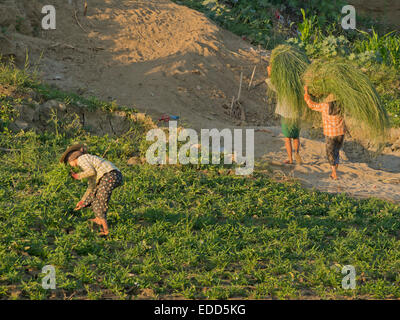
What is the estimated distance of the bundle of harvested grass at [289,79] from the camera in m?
6.61

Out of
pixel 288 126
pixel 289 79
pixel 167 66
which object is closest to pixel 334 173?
pixel 288 126

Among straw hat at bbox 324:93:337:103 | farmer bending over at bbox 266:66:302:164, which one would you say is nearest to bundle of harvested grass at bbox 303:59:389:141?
straw hat at bbox 324:93:337:103

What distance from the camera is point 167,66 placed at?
9.38 m

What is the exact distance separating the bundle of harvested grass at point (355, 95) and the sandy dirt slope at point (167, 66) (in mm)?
1010

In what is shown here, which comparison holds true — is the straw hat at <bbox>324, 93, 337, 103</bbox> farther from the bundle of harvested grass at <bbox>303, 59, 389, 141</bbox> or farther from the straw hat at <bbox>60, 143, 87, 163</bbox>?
the straw hat at <bbox>60, 143, 87, 163</bbox>

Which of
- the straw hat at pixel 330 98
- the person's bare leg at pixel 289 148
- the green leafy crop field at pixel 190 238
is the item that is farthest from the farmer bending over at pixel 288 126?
the green leafy crop field at pixel 190 238

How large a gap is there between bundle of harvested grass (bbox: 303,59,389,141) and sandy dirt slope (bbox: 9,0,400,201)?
3.31 feet

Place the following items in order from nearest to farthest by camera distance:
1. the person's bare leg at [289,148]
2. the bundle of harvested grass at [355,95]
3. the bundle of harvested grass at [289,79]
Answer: the bundle of harvested grass at [355,95] → the bundle of harvested grass at [289,79] → the person's bare leg at [289,148]

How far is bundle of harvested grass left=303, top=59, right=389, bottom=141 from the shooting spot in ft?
20.1

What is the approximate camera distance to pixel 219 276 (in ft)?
14.1

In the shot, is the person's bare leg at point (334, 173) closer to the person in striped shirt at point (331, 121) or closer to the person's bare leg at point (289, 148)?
the person in striped shirt at point (331, 121)

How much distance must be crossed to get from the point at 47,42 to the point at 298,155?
4.68 meters

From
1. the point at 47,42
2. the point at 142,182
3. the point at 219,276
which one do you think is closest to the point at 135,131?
the point at 142,182

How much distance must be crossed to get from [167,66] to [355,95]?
13.2 feet
